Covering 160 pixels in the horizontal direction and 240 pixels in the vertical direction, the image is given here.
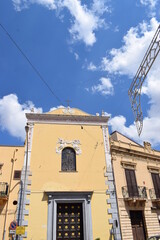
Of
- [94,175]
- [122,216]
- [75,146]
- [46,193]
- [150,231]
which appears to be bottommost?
[150,231]

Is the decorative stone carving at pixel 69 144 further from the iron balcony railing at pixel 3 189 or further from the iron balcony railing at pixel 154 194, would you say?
the iron balcony railing at pixel 154 194

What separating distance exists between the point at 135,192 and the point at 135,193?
0.26 feet

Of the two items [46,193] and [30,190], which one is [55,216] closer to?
[46,193]

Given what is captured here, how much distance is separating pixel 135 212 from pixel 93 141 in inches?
233

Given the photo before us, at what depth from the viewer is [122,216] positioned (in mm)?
12922

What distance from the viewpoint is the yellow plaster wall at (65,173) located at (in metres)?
11.8

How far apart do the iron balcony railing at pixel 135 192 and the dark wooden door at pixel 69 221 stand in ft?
11.0

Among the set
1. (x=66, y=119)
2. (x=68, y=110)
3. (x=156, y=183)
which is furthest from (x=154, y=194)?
(x=68, y=110)

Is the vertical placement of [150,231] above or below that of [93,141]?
below

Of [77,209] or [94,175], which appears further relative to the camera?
[94,175]

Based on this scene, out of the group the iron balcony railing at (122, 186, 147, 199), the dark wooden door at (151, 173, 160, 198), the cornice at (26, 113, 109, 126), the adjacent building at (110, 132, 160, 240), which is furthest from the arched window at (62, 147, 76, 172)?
the dark wooden door at (151, 173, 160, 198)

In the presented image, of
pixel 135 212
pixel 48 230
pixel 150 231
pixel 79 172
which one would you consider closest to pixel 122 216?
pixel 135 212

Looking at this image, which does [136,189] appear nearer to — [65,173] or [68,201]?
[68,201]

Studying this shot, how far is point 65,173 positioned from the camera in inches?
523
